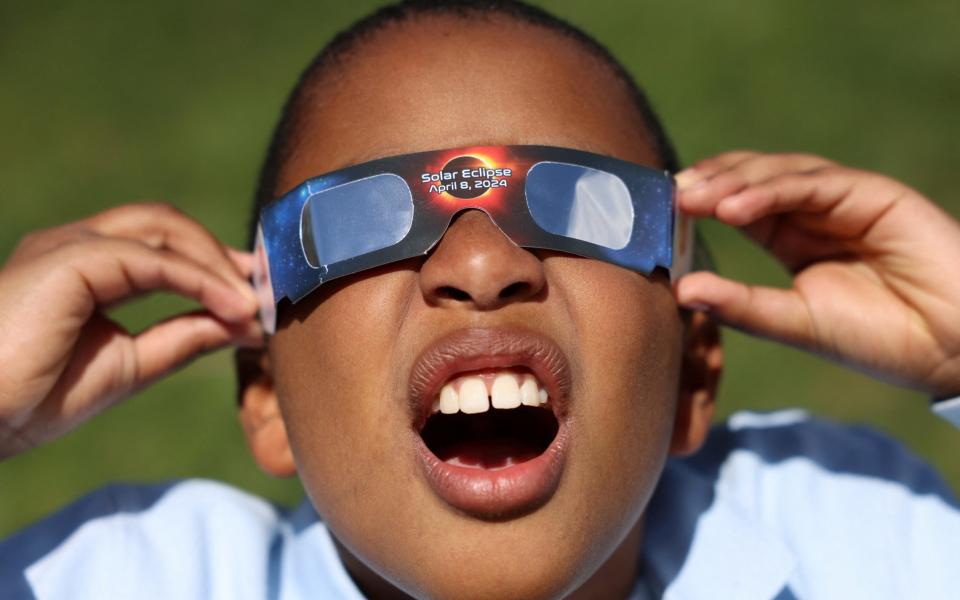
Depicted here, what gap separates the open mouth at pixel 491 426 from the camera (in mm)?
2297

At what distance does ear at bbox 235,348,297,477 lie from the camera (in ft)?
9.18

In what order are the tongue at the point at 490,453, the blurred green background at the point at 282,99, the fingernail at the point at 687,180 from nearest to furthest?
the tongue at the point at 490,453 < the fingernail at the point at 687,180 < the blurred green background at the point at 282,99

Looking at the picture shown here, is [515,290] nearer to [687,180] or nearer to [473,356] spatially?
[473,356]

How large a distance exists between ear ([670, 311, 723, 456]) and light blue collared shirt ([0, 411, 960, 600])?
248 millimetres

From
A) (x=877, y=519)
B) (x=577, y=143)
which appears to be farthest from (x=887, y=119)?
(x=577, y=143)

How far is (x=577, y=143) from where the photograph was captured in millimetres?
2471

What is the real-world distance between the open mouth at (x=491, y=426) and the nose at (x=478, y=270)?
165mm

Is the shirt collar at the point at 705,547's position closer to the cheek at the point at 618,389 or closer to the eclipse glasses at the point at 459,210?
the cheek at the point at 618,389

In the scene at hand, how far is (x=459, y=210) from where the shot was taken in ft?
7.66

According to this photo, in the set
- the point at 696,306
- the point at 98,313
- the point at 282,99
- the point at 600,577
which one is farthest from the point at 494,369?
the point at 282,99

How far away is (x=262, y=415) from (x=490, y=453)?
0.61 meters

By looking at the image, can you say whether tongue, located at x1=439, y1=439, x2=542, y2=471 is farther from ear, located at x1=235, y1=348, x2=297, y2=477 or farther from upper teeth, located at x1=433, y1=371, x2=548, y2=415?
ear, located at x1=235, y1=348, x2=297, y2=477

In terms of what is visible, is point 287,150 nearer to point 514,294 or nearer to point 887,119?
point 514,294

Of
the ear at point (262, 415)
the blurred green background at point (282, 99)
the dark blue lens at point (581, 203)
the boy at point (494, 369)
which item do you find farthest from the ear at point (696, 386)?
the blurred green background at point (282, 99)
